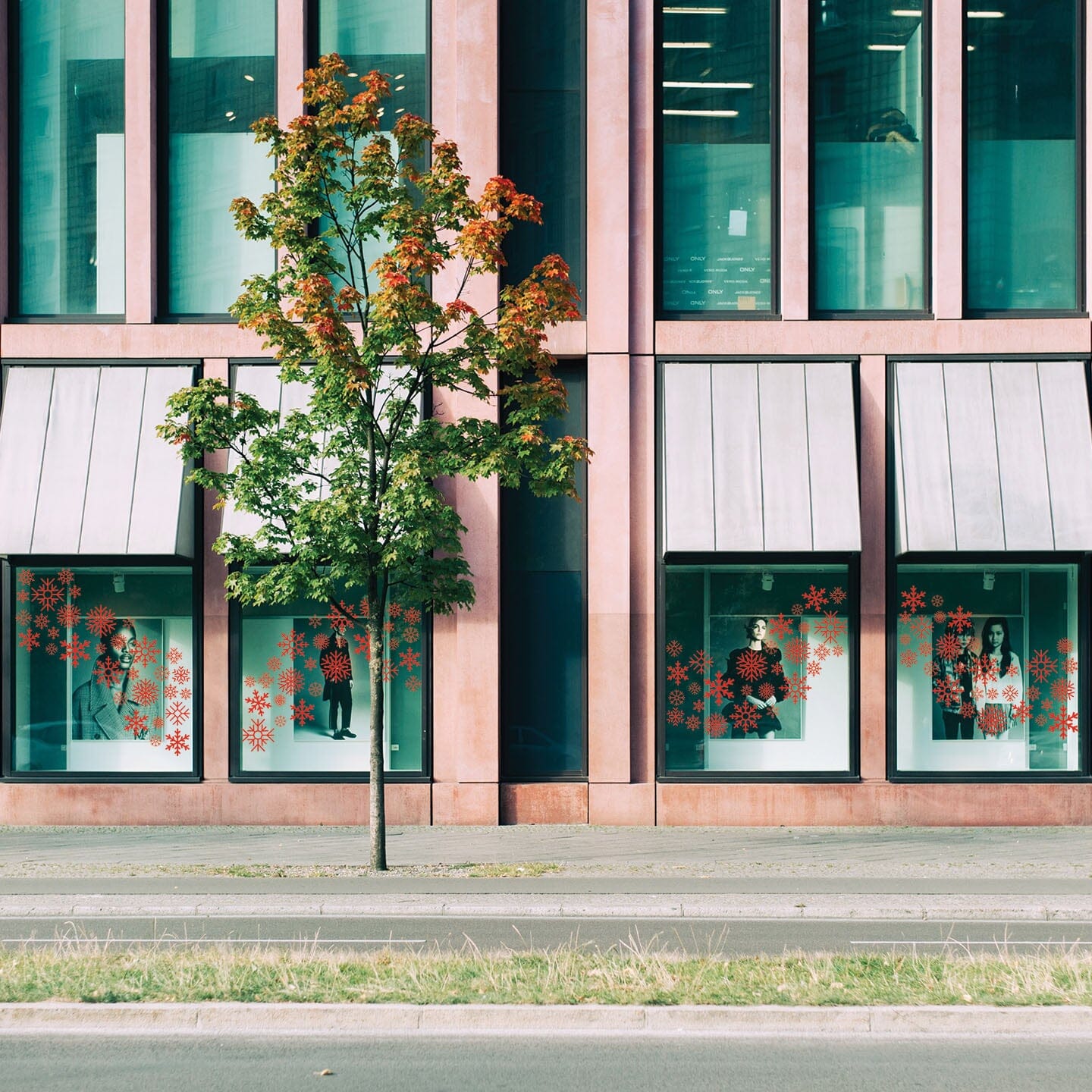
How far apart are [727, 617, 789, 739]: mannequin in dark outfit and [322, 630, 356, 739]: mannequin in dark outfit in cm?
524

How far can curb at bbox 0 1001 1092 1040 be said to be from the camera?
7.57 m

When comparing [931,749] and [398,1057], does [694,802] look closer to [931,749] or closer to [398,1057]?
[931,749]

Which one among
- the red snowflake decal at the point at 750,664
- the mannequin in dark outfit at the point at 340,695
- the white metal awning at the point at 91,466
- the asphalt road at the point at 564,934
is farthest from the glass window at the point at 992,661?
the white metal awning at the point at 91,466

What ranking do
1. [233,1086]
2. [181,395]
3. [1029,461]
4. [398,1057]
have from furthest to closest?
[1029,461] < [181,395] < [398,1057] < [233,1086]

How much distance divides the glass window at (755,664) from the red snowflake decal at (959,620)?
141 centimetres

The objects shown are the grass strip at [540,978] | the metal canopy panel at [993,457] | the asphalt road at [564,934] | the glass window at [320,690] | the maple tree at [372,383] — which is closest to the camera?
the grass strip at [540,978]

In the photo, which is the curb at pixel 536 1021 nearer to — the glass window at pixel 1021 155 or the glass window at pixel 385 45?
the glass window at pixel 385 45

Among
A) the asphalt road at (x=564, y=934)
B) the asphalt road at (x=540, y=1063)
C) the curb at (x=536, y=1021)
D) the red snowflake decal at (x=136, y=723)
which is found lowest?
the asphalt road at (x=564, y=934)

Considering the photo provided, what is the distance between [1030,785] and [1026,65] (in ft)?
32.8

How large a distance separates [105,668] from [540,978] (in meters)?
11.7

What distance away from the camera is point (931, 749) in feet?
59.3

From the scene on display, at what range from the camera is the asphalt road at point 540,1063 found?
22.2ft

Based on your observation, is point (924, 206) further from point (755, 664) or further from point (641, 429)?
point (755, 664)

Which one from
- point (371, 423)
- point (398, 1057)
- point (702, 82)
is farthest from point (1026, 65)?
point (398, 1057)
